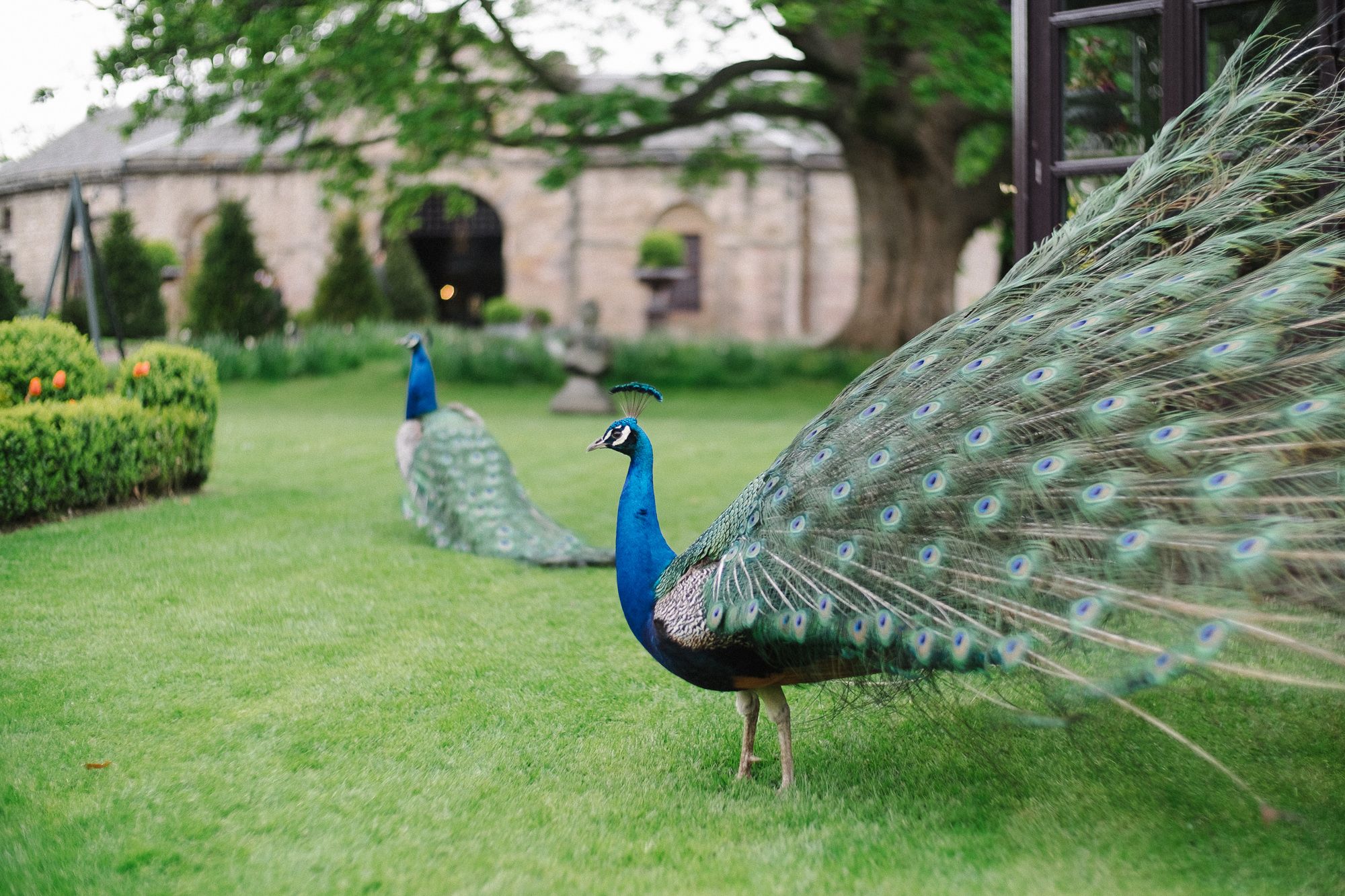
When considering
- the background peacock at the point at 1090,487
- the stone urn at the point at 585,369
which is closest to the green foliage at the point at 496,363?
the stone urn at the point at 585,369

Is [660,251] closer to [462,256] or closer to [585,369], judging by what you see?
[462,256]

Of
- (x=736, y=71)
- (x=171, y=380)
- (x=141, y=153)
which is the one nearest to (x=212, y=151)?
(x=141, y=153)

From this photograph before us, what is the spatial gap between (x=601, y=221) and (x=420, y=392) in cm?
2436

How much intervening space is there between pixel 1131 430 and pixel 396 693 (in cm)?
314

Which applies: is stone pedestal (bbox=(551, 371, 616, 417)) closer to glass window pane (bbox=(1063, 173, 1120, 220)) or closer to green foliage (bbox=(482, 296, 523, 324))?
glass window pane (bbox=(1063, 173, 1120, 220))

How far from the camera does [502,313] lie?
Answer: 30.9 m

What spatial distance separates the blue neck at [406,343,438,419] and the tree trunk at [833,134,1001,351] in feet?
36.9

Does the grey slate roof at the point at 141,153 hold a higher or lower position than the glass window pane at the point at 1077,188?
higher

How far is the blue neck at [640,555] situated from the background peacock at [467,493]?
3.60 m

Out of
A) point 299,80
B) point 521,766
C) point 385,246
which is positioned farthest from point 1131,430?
point 385,246

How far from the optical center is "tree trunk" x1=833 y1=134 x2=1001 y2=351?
18.5 meters

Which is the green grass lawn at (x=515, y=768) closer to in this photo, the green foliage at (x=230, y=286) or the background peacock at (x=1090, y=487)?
the background peacock at (x=1090, y=487)

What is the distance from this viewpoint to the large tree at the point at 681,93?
47.0 ft

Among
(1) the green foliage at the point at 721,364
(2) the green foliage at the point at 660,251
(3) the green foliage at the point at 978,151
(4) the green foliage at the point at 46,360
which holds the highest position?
(3) the green foliage at the point at 978,151
